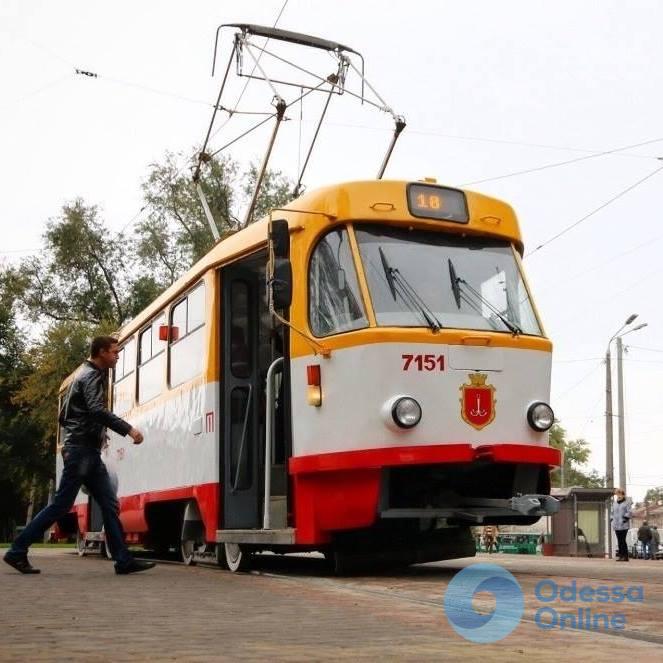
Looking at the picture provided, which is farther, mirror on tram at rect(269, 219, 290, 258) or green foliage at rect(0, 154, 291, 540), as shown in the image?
green foliage at rect(0, 154, 291, 540)

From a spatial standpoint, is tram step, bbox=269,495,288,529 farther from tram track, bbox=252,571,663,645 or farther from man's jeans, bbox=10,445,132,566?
man's jeans, bbox=10,445,132,566

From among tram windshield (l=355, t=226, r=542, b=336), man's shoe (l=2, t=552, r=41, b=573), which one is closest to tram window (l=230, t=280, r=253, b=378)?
tram windshield (l=355, t=226, r=542, b=336)

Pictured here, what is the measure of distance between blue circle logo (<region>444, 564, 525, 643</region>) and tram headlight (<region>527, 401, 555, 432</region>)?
1.28 m

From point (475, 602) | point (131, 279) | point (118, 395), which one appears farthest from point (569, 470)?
point (475, 602)

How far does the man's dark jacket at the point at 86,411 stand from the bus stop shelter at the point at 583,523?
24037mm

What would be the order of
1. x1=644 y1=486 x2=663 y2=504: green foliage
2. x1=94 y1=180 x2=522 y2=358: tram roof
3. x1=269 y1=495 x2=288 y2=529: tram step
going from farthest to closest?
x1=644 y1=486 x2=663 y2=504: green foliage < x1=269 y1=495 x2=288 y2=529: tram step < x1=94 y1=180 x2=522 y2=358: tram roof

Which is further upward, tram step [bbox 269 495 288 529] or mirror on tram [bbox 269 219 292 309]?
mirror on tram [bbox 269 219 292 309]

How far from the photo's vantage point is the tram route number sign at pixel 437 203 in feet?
35.0

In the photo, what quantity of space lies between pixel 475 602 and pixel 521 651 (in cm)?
235

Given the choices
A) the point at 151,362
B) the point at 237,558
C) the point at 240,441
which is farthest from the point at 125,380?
the point at 237,558

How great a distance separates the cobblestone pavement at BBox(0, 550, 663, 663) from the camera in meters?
5.36

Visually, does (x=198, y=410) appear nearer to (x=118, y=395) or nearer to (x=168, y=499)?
(x=168, y=499)

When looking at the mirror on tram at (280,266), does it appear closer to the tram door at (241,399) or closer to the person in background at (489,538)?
the tram door at (241,399)
